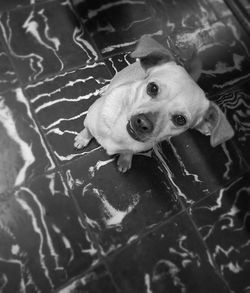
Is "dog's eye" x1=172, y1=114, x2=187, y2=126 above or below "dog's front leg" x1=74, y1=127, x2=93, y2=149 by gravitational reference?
below

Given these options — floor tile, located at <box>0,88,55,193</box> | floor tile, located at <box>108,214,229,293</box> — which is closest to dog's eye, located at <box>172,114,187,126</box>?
floor tile, located at <box>108,214,229,293</box>

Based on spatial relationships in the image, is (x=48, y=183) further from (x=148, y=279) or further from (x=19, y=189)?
(x=148, y=279)

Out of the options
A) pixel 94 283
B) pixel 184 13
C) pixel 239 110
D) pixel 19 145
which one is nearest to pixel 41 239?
pixel 94 283

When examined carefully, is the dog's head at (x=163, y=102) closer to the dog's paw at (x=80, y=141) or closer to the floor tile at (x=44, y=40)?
the dog's paw at (x=80, y=141)

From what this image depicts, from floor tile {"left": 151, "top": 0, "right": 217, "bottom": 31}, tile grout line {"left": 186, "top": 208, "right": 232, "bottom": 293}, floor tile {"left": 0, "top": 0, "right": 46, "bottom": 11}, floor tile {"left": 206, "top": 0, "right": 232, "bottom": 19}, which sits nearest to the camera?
tile grout line {"left": 186, "top": 208, "right": 232, "bottom": 293}

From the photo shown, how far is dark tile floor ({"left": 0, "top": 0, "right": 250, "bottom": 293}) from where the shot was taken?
236 centimetres

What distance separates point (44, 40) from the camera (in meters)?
2.93

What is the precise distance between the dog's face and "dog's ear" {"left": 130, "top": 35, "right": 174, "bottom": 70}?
47 millimetres

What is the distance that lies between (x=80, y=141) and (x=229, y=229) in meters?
1.43

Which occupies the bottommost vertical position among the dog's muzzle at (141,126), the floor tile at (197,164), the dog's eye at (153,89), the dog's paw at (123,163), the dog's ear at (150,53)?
the floor tile at (197,164)

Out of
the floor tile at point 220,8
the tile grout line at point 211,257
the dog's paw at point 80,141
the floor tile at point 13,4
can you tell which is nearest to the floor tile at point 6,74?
the floor tile at point 13,4

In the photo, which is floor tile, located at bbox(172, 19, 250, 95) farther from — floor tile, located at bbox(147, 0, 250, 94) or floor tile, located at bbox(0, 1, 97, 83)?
floor tile, located at bbox(0, 1, 97, 83)

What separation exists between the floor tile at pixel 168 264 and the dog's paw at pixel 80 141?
86 centimetres

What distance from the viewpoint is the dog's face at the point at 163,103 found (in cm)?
204
